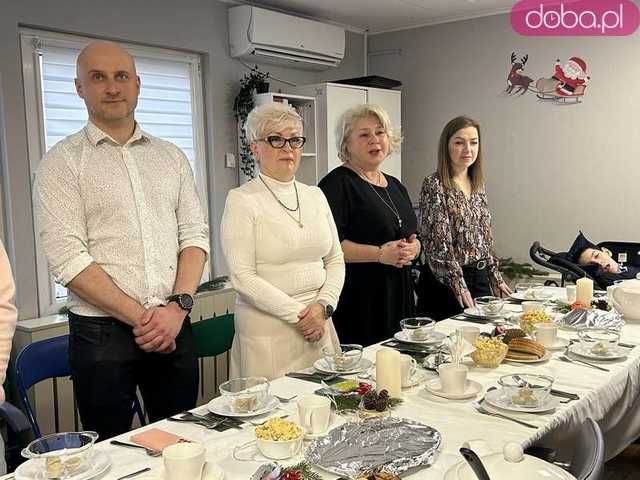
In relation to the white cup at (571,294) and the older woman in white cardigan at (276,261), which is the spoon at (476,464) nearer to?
the older woman in white cardigan at (276,261)

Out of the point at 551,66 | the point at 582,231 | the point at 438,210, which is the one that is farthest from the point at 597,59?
the point at 438,210

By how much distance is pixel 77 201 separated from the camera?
1816 millimetres

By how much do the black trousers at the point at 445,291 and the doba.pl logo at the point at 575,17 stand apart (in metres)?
2.38

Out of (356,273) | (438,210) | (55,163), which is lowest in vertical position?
(356,273)

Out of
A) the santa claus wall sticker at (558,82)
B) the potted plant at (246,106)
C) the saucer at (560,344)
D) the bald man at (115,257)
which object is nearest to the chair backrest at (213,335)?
the bald man at (115,257)

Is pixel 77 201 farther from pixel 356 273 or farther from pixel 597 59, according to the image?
pixel 597 59

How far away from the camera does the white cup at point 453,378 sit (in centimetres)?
157

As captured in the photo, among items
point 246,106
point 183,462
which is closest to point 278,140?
point 183,462

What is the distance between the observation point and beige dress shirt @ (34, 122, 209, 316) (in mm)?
1794

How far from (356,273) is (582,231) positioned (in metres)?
2.55

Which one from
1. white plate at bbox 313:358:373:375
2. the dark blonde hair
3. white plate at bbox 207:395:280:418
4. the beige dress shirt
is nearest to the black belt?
the dark blonde hair

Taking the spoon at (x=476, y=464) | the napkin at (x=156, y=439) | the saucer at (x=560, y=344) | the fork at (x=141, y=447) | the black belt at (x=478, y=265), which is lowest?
the fork at (x=141, y=447)

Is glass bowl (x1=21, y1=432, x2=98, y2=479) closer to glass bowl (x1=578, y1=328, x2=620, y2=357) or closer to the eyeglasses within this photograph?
the eyeglasses

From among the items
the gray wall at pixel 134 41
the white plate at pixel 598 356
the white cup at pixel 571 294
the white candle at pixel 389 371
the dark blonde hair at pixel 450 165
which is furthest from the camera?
the gray wall at pixel 134 41
